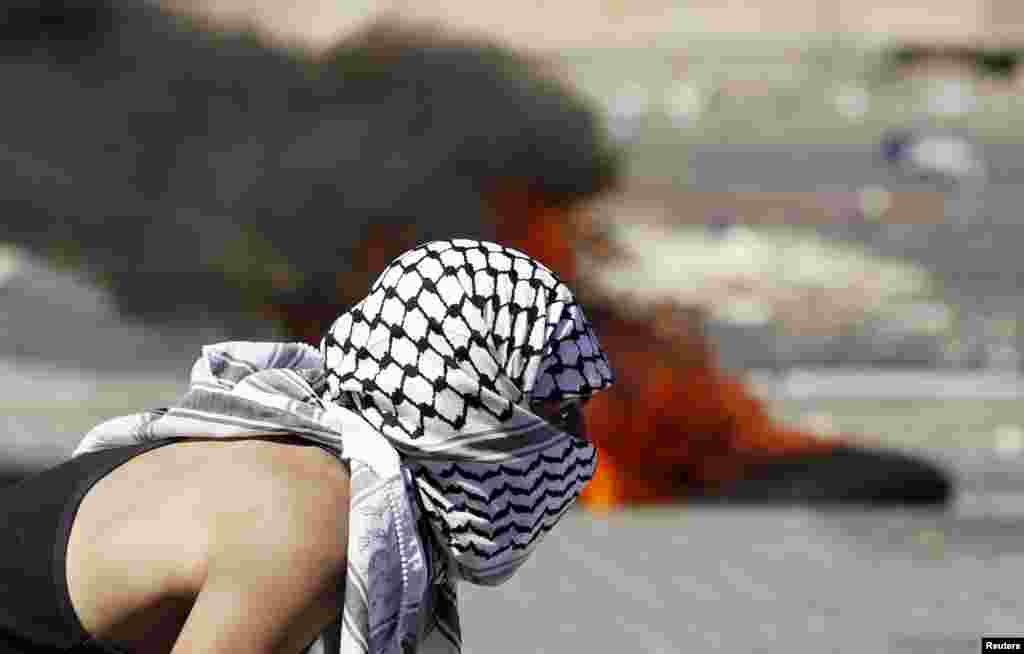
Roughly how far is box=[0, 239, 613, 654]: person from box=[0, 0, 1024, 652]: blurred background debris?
4443 millimetres

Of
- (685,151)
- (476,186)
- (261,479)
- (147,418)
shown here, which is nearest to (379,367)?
(261,479)

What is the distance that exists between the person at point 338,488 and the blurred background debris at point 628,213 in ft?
14.6

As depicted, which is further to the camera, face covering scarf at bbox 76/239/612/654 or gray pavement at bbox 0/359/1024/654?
gray pavement at bbox 0/359/1024/654

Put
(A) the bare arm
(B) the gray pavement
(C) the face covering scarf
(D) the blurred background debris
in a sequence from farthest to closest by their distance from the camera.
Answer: (D) the blurred background debris, (B) the gray pavement, (C) the face covering scarf, (A) the bare arm

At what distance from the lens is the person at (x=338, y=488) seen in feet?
5.32

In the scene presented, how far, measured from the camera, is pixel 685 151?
826cm

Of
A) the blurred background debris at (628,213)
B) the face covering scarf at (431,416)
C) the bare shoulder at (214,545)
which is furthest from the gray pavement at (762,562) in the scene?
the bare shoulder at (214,545)

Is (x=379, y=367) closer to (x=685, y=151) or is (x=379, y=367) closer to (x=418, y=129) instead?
(x=418, y=129)

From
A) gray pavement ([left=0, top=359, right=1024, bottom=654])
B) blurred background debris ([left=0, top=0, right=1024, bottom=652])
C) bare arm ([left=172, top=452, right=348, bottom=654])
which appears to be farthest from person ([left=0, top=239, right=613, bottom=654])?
blurred background debris ([left=0, top=0, right=1024, bottom=652])

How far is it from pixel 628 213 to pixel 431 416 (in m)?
6.27

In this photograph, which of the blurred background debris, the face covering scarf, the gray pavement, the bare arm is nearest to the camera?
the bare arm

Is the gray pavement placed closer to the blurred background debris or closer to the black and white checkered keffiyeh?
the blurred background debris

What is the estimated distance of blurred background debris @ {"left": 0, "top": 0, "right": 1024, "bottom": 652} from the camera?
24.1ft

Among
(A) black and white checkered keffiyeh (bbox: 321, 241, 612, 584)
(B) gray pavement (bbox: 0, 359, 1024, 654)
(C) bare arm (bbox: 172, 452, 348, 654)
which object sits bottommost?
(B) gray pavement (bbox: 0, 359, 1024, 654)
